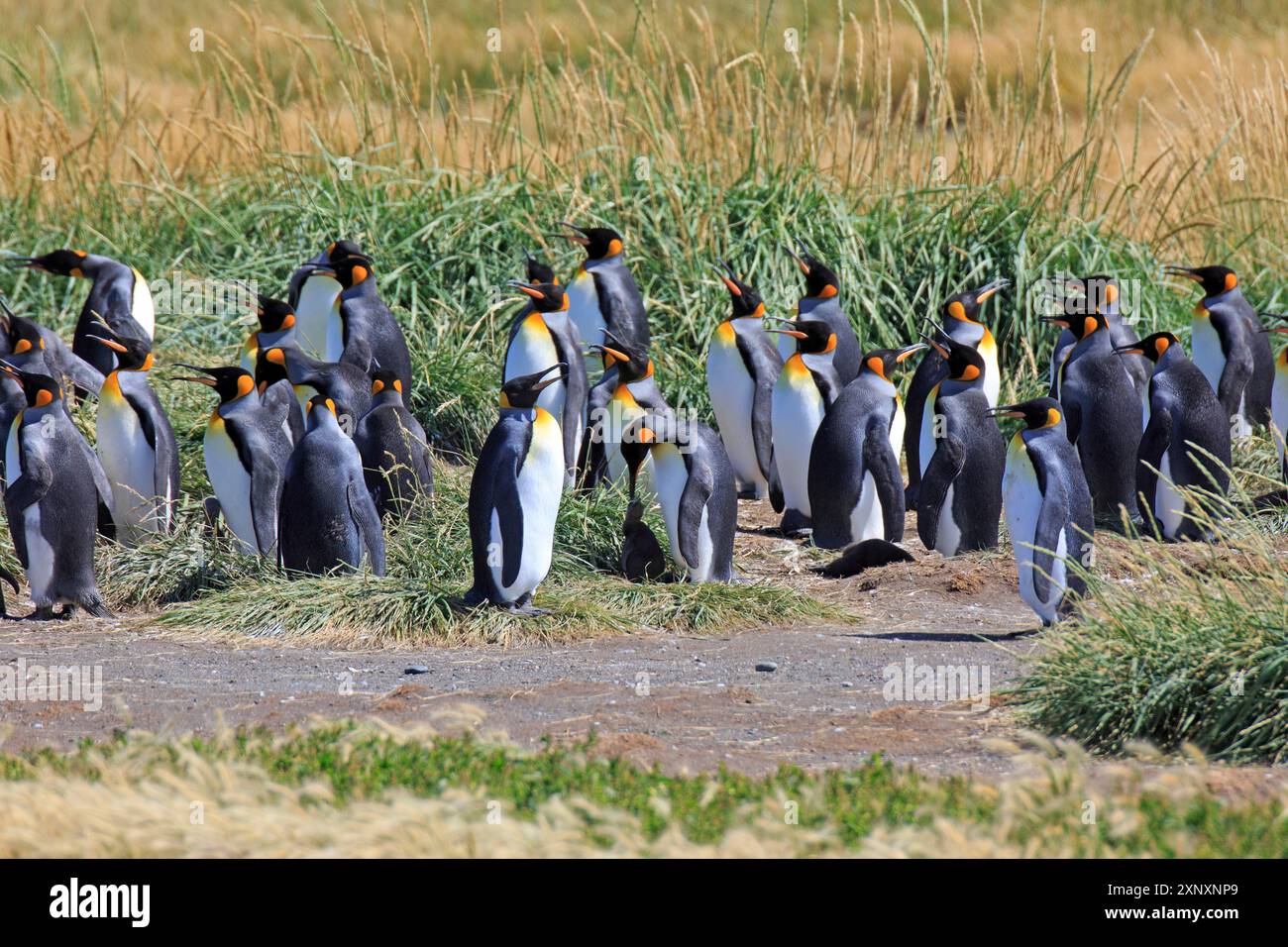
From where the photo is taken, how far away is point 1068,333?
9.70 metres

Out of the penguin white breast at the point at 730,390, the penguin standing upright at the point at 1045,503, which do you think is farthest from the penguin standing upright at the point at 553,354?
the penguin standing upright at the point at 1045,503

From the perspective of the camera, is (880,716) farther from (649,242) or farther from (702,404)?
(649,242)

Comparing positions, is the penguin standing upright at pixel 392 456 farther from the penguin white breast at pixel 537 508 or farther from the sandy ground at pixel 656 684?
the sandy ground at pixel 656 684

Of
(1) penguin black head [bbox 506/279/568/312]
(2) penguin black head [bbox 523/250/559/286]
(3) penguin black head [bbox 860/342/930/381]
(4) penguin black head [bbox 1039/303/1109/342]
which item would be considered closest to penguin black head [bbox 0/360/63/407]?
(1) penguin black head [bbox 506/279/568/312]

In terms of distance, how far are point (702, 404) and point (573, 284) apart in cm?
103

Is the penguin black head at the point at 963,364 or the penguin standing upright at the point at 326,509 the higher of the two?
the penguin black head at the point at 963,364

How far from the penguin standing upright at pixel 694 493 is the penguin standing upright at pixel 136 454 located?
223 cm

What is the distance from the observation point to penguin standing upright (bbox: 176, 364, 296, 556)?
785 centimetres

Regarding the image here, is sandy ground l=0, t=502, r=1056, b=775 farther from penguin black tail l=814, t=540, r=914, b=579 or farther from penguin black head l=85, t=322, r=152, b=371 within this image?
penguin black head l=85, t=322, r=152, b=371

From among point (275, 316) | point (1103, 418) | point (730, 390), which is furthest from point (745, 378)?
point (275, 316)

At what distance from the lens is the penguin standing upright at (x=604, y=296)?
9984 millimetres

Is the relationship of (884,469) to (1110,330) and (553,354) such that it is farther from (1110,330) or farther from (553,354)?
(1110,330)

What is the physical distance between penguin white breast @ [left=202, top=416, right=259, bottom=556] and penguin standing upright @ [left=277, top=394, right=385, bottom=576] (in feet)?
1.69

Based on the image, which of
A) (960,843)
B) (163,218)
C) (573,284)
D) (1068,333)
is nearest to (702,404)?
(573,284)
